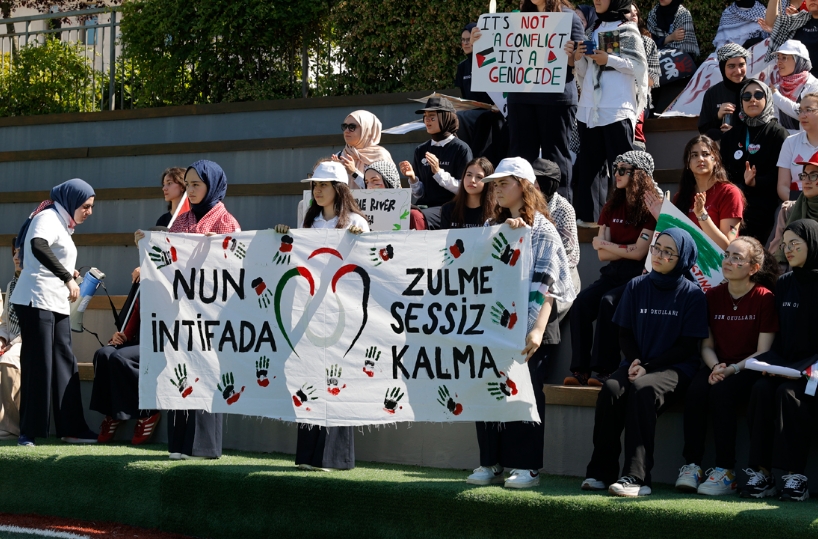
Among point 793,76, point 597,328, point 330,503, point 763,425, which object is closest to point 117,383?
point 330,503

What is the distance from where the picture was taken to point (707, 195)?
8180mm

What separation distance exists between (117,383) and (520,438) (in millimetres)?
3372

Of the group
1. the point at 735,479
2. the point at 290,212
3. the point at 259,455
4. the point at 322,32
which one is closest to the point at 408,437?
the point at 259,455

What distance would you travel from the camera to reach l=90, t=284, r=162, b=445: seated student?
28.9ft

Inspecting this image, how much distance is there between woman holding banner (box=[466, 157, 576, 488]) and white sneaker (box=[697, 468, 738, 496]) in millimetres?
900

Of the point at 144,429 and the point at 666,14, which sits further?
the point at 666,14

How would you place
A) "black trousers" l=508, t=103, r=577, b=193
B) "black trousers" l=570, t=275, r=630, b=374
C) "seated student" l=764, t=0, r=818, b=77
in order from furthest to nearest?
1. "seated student" l=764, t=0, r=818, b=77
2. "black trousers" l=508, t=103, r=577, b=193
3. "black trousers" l=570, t=275, r=630, b=374

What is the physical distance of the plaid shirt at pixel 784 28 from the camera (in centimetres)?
1043

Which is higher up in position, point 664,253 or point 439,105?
point 439,105

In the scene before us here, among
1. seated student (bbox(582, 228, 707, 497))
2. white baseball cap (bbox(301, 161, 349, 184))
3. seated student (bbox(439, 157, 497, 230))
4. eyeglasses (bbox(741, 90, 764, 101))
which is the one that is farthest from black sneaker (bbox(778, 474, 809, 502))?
eyeglasses (bbox(741, 90, 764, 101))

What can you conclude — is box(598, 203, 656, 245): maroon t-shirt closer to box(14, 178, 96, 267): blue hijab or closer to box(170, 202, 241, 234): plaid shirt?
box(170, 202, 241, 234): plaid shirt

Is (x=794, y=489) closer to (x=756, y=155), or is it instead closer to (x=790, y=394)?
(x=790, y=394)

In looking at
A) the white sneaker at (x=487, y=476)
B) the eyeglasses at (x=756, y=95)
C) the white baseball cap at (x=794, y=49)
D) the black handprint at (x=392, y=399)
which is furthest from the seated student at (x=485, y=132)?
the white sneaker at (x=487, y=476)

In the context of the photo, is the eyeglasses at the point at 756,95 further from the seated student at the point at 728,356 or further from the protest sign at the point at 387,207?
the protest sign at the point at 387,207
